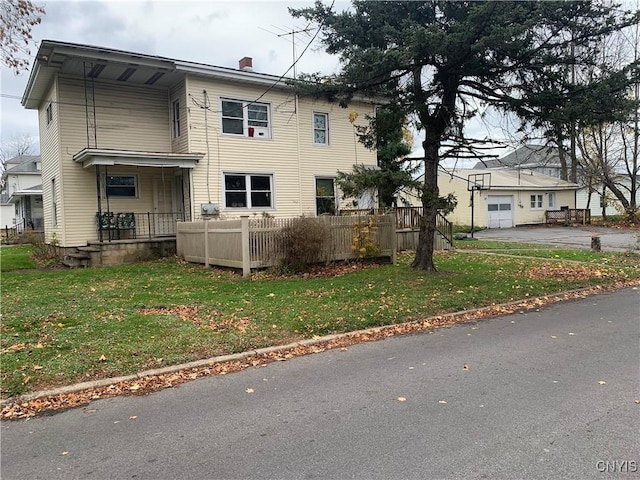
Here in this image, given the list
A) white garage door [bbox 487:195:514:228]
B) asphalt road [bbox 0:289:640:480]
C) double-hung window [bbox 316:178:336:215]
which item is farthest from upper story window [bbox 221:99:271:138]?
white garage door [bbox 487:195:514:228]

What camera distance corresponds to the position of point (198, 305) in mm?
8211

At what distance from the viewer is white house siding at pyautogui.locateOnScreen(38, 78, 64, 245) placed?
1533cm

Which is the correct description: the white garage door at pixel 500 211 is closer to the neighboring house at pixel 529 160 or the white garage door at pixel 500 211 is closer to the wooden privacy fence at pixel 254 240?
the neighboring house at pixel 529 160

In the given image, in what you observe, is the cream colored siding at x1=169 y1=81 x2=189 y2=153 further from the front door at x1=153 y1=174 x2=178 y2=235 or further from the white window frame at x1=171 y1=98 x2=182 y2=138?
the front door at x1=153 y1=174 x2=178 y2=235

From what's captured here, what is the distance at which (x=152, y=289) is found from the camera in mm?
9906

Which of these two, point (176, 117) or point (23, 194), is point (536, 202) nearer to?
point (176, 117)

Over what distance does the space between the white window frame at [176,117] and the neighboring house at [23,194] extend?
49.9ft

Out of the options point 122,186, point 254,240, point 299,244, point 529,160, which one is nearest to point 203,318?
point 254,240

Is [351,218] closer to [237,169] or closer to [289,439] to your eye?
[237,169]

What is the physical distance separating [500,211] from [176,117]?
25384mm

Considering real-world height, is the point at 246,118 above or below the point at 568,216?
above

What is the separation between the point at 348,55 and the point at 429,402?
25.5 ft

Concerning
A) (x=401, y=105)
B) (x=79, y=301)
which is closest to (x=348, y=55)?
(x=401, y=105)

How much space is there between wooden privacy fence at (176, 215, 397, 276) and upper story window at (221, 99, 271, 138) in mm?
4444
